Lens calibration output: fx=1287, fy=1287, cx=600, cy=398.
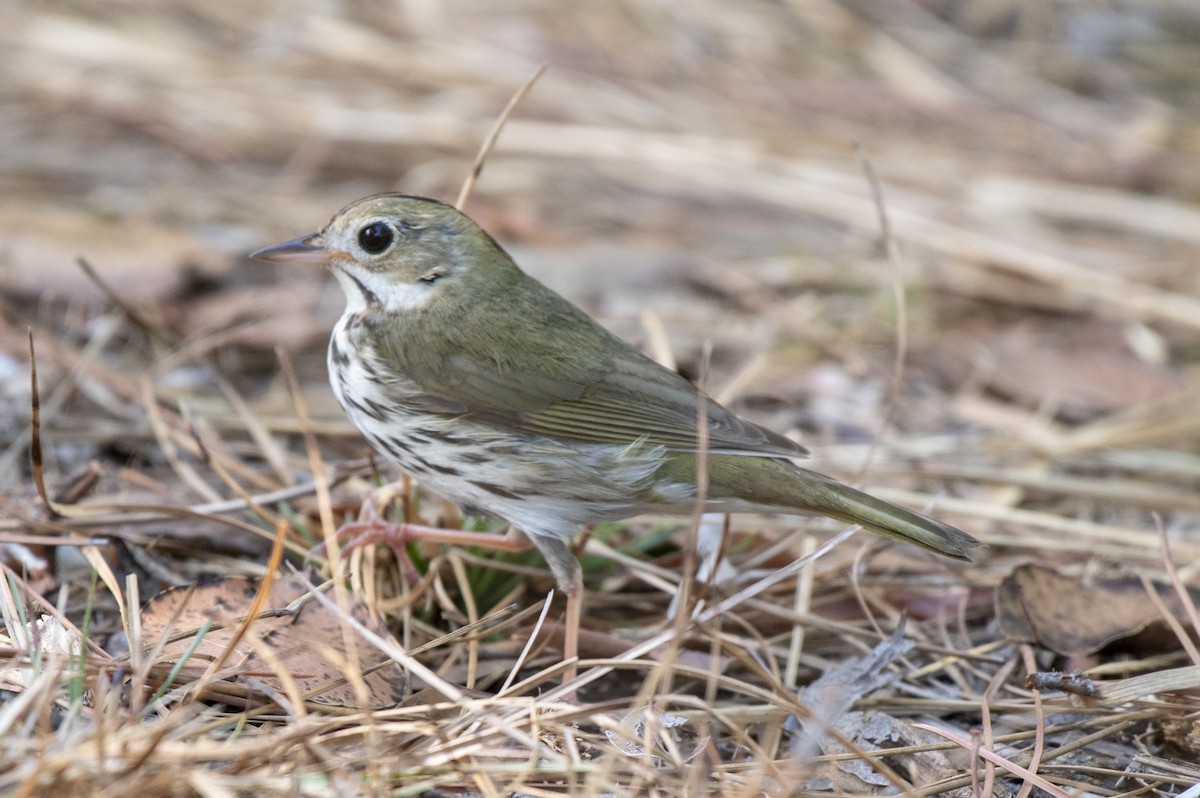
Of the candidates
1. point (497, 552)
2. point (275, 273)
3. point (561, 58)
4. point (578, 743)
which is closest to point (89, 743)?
point (578, 743)

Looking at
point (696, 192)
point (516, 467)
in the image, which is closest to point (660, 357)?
point (516, 467)

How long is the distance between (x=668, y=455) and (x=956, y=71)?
6023 mm

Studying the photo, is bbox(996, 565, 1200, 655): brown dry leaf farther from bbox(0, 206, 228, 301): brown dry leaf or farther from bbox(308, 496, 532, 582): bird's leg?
bbox(0, 206, 228, 301): brown dry leaf

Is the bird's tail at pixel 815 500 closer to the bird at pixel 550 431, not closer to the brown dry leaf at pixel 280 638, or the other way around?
the bird at pixel 550 431

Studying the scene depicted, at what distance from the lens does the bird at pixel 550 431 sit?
3035 millimetres

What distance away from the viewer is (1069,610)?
315cm

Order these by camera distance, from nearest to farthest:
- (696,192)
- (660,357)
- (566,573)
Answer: (566,573), (660,357), (696,192)

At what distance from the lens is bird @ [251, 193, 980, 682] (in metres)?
3.04

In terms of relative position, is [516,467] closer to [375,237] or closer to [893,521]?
[375,237]

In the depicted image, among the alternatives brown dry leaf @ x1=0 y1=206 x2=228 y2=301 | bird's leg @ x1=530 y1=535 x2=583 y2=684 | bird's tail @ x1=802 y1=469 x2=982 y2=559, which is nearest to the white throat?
bird's leg @ x1=530 y1=535 x2=583 y2=684

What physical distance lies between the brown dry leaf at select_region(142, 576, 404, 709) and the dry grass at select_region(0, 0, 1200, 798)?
1 cm

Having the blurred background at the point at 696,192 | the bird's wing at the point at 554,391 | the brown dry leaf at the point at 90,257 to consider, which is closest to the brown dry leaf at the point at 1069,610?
the bird's wing at the point at 554,391

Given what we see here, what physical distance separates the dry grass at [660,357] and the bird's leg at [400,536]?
6 centimetres

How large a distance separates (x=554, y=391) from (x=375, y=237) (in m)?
0.65
